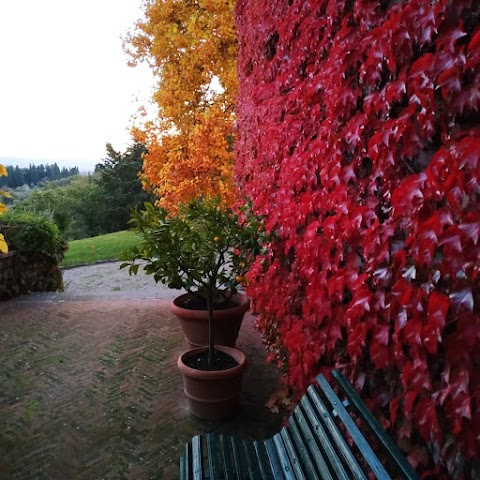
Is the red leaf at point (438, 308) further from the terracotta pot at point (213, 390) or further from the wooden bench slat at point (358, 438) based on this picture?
the terracotta pot at point (213, 390)

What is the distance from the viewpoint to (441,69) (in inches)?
49.9

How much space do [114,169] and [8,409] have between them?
25.8 meters

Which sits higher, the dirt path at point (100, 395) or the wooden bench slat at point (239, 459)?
the wooden bench slat at point (239, 459)

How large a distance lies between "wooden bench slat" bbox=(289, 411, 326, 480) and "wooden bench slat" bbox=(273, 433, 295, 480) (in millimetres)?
80

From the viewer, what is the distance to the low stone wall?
6539mm

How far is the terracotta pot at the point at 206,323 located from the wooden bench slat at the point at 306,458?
2099 mm

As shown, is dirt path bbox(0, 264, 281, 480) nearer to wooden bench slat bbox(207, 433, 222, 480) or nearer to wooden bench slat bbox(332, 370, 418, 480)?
wooden bench slat bbox(207, 433, 222, 480)

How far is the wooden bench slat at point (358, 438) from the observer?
1181 millimetres

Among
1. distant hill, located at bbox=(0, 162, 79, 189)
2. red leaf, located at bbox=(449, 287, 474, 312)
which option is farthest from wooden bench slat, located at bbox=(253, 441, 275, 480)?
distant hill, located at bbox=(0, 162, 79, 189)

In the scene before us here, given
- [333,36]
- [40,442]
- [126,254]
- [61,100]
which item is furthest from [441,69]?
[61,100]

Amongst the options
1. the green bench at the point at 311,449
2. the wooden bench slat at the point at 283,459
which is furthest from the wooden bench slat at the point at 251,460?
the wooden bench slat at the point at 283,459

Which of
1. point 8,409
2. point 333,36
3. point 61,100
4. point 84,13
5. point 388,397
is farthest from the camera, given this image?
point 61,100

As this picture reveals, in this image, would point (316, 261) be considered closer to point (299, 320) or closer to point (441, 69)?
point (299, 320)

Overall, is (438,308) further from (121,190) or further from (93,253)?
(121,190)
